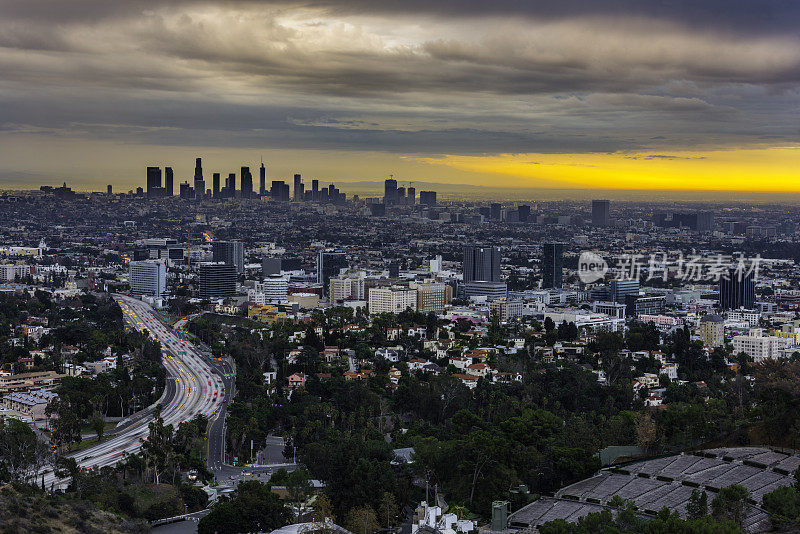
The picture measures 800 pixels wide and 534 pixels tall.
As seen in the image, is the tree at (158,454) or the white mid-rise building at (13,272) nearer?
the tree at (158,454)

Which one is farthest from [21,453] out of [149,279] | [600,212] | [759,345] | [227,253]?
[600,212]

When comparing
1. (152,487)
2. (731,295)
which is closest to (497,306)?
(731,295)

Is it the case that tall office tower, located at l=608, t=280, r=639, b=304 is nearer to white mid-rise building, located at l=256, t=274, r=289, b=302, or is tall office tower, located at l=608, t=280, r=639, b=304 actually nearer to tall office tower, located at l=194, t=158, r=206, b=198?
white mid-rise building, located at l=256, t=274, r=289, b=302

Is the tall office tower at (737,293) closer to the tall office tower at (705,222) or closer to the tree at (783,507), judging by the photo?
the tree at (783,507)

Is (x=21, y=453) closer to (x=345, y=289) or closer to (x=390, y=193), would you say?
(x=345, y=289)

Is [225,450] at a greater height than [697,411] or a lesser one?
lesser

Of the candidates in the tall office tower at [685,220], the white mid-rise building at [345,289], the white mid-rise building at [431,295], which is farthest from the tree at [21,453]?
the tall office tower at [685,220]

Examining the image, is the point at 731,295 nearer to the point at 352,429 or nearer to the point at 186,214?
the point at 352,429
